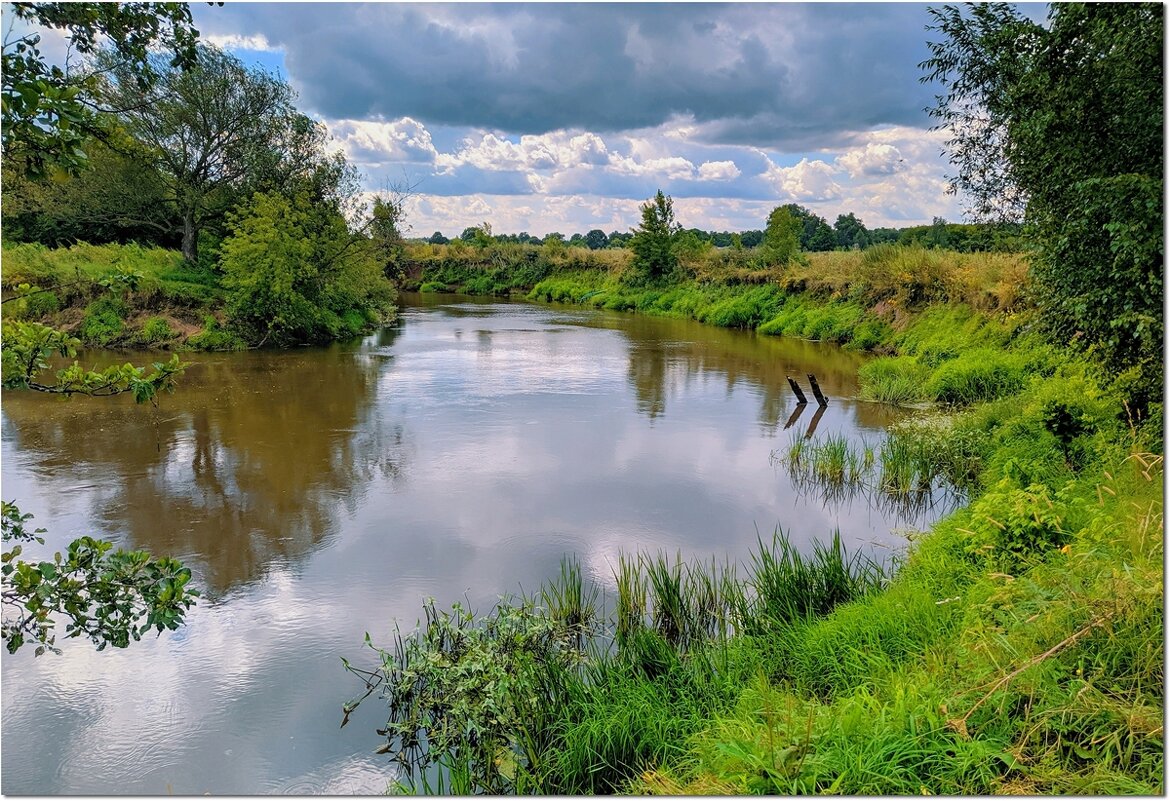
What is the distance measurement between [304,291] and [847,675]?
2218 centimetres

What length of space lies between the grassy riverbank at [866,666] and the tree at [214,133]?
73.2 feet

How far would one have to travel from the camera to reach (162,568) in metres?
2.79

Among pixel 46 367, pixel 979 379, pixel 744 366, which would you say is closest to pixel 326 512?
pixel 46 367

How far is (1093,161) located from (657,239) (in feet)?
116

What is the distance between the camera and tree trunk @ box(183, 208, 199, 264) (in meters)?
24.0

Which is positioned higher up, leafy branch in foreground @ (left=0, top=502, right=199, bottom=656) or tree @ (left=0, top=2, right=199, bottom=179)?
tree @ (left=0, top=2, right=199, bottom=179)

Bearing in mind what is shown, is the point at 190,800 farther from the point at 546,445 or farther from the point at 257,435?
the point at 257,435

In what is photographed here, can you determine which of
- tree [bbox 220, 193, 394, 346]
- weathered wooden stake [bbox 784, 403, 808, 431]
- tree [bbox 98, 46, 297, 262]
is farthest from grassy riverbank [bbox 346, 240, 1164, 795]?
tree [bbox 98, 46, 297, 262]

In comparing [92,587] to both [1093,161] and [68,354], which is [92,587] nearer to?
[68,354]

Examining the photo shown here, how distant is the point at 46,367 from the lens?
250 centimetres

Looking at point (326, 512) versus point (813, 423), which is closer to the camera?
point (326, 512)

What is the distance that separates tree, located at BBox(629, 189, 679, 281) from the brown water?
22097 millimetres

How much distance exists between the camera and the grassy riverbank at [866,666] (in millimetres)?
3273

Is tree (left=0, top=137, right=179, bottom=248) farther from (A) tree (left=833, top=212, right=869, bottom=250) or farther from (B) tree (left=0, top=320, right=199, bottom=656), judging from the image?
(A) tree (left=833, top=212, right=869, bottom=250)
